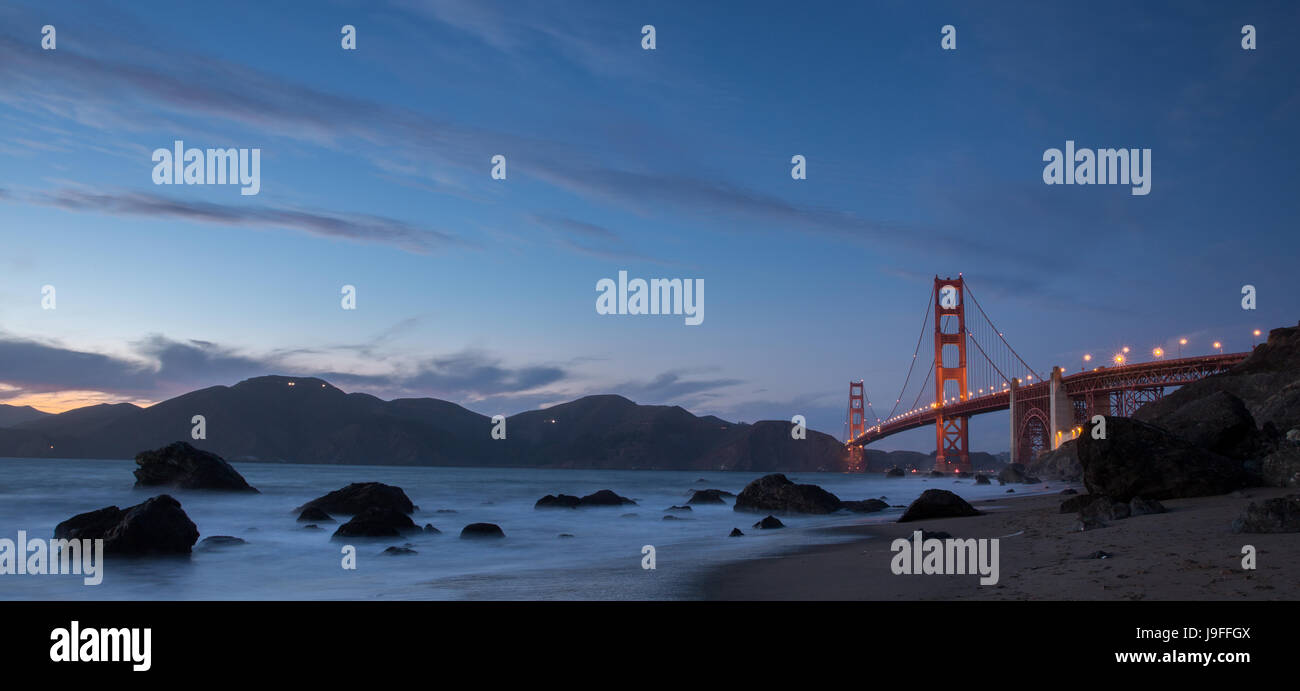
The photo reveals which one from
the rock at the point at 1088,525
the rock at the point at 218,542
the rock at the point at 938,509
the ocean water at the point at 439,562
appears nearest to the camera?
the ocean water at the point at 439,562

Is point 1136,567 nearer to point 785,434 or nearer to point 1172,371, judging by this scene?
point 1172,371

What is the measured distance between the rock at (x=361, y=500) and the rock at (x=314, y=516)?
1.80 feet

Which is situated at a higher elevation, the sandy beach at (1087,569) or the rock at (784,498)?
the sandy beach at (1087,569)

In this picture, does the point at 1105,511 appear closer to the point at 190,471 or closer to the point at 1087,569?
the point at 1087,569

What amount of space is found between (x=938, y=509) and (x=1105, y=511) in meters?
7.19

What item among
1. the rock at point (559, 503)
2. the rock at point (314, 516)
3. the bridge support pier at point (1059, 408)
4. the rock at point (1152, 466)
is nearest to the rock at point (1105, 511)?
the rock at point (1152, 466)

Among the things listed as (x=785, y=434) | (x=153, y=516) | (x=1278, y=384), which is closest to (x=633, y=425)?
(x=785, y=434)

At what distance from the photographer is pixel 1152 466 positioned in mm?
13266

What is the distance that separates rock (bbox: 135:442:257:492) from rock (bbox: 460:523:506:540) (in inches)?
617

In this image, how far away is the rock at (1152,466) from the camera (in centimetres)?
1304

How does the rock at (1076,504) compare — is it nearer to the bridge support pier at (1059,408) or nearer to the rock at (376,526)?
the rock at (376,526)

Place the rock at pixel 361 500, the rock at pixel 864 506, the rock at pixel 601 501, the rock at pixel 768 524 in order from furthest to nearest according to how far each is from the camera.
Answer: the rock at pixel 601 501 → the rock at pixel 864 506 → the rock at pixel 361 500 → the rock at pixel 768 524
